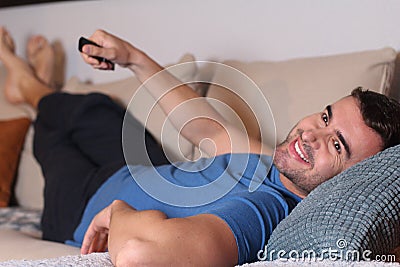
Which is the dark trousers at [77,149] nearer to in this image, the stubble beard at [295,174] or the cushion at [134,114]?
the cushion at [134,114]

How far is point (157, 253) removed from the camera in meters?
1.05

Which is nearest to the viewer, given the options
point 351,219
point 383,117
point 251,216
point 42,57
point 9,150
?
point 351,219

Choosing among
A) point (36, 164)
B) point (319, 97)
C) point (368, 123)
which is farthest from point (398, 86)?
point (36, 164)

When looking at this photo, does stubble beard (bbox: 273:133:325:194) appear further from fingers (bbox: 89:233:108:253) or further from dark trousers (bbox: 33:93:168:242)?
dark trousers (bbox: 33:93:168:242)

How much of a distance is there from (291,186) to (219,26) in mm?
882

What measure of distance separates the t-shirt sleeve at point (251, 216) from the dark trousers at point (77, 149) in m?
0.59

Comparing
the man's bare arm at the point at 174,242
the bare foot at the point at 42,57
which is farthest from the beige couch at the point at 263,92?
the bare foot at the point at 42,57

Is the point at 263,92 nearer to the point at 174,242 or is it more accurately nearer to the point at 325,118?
the point at 325,118

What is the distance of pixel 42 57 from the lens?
8.47 feet

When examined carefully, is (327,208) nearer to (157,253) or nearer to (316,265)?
(316,265)

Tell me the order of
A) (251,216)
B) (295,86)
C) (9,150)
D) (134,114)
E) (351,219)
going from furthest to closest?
1. (9,150)
2. (134,114)
3. (295,86)
4. (251,216)
5. (351,219)

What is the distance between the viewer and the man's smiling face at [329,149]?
4.40 feet

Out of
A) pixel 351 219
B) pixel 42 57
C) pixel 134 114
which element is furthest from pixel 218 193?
pixel 42 57

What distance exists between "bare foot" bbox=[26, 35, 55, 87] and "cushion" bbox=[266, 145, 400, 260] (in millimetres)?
1597
